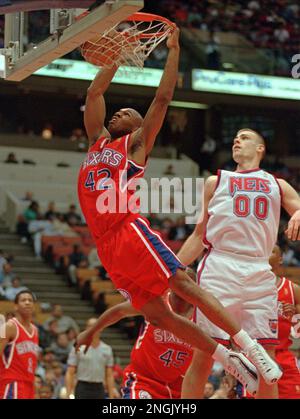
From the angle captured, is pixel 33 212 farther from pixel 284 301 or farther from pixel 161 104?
pixel 161 104

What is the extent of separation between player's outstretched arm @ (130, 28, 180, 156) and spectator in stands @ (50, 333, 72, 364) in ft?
29.9

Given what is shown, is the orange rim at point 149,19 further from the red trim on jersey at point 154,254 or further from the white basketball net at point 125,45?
the red trim on jersey at point 154,254

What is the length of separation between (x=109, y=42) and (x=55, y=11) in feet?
1.80

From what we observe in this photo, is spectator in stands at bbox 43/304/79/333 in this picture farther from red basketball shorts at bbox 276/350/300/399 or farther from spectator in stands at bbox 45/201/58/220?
red basketball shorts at bbox 276/350/300/399

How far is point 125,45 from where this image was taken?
293 inches

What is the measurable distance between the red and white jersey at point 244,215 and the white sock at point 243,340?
0.69 metres

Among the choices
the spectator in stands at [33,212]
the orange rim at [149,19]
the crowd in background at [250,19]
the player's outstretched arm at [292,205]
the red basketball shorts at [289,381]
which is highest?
the orange rim at [149,19]

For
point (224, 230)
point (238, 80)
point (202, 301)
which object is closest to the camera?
point (202, 301)

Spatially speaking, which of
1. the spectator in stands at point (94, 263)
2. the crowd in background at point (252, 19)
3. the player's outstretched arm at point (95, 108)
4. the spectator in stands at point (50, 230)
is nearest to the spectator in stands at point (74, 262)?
the spectator in stands at point (94, 263)

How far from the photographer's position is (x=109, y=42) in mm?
7395

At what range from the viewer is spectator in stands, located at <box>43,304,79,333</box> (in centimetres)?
1666

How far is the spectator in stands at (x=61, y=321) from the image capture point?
16.7 m
